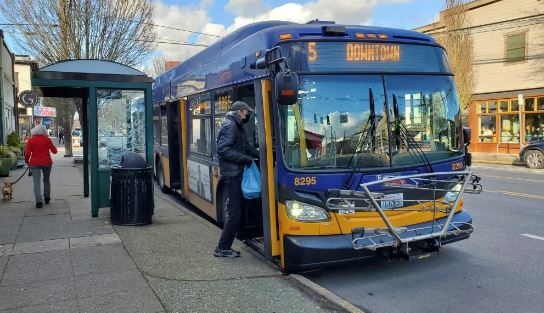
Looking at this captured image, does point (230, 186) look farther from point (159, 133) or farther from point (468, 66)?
point (468, 66)

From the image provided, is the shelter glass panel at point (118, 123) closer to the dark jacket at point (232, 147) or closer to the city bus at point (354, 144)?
the dark jacket at point (232, 147)

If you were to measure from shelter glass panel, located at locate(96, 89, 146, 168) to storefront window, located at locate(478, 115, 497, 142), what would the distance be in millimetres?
22123

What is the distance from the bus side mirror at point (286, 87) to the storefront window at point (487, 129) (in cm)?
2404

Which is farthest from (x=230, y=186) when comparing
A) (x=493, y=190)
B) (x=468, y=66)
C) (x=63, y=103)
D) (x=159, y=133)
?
(x=468, y=66)

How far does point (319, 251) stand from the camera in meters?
4.89

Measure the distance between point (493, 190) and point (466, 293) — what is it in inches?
325

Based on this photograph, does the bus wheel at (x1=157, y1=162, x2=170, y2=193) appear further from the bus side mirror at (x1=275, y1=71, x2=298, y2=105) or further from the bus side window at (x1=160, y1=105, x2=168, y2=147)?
the bus side mirror at (x1=275, y1=71, x2=298, y2=105)

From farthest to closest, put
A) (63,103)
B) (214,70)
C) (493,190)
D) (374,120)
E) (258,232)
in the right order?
(63,103) < (493,190) < (214,70) < (258,232) < (374,120)

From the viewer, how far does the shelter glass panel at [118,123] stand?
8750 mm

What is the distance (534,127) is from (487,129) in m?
3.44

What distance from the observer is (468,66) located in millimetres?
26391

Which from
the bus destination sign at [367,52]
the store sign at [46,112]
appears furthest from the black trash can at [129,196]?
the store sign at [46,112]

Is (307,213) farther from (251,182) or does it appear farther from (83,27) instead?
(83,27)

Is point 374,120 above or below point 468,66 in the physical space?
below
